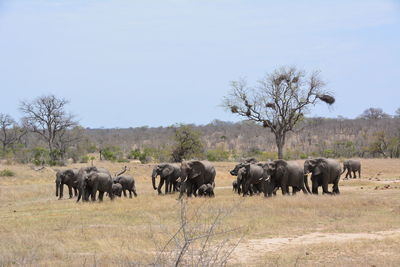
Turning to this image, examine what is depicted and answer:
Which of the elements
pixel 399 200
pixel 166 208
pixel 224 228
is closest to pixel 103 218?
pixel 166 208

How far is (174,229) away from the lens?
16578 mm

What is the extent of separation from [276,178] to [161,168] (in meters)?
7.41

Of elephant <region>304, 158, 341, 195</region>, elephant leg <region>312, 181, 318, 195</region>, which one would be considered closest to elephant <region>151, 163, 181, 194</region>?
elephant <region>304, 158, 341, 195</region>

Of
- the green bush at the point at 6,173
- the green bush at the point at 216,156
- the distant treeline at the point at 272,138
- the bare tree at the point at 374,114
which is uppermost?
the bare tree at the point at 374,114

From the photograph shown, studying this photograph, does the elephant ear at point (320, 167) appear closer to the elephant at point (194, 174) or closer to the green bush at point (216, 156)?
the elephant at point (194, 174)

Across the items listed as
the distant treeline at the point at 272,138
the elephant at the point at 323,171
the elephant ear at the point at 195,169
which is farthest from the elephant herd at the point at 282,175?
the distant treeline at the point at 272,138

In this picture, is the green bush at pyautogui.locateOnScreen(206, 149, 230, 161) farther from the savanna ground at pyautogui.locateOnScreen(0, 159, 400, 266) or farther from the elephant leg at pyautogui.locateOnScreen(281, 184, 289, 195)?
the savanna ground at pyautogui.locateOnScreen(0, 159, 400, 266)

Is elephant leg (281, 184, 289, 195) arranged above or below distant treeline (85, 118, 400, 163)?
below

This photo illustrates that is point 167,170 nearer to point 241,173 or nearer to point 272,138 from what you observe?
point 241,173

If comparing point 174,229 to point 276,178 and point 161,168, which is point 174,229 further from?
point 161,168

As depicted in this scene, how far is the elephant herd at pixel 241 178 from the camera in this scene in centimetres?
2708

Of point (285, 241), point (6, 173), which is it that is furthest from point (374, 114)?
point (285, 241)

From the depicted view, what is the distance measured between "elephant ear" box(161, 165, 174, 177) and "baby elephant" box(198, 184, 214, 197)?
11.1 ft

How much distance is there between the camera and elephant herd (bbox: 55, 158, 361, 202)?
27.1 meters
